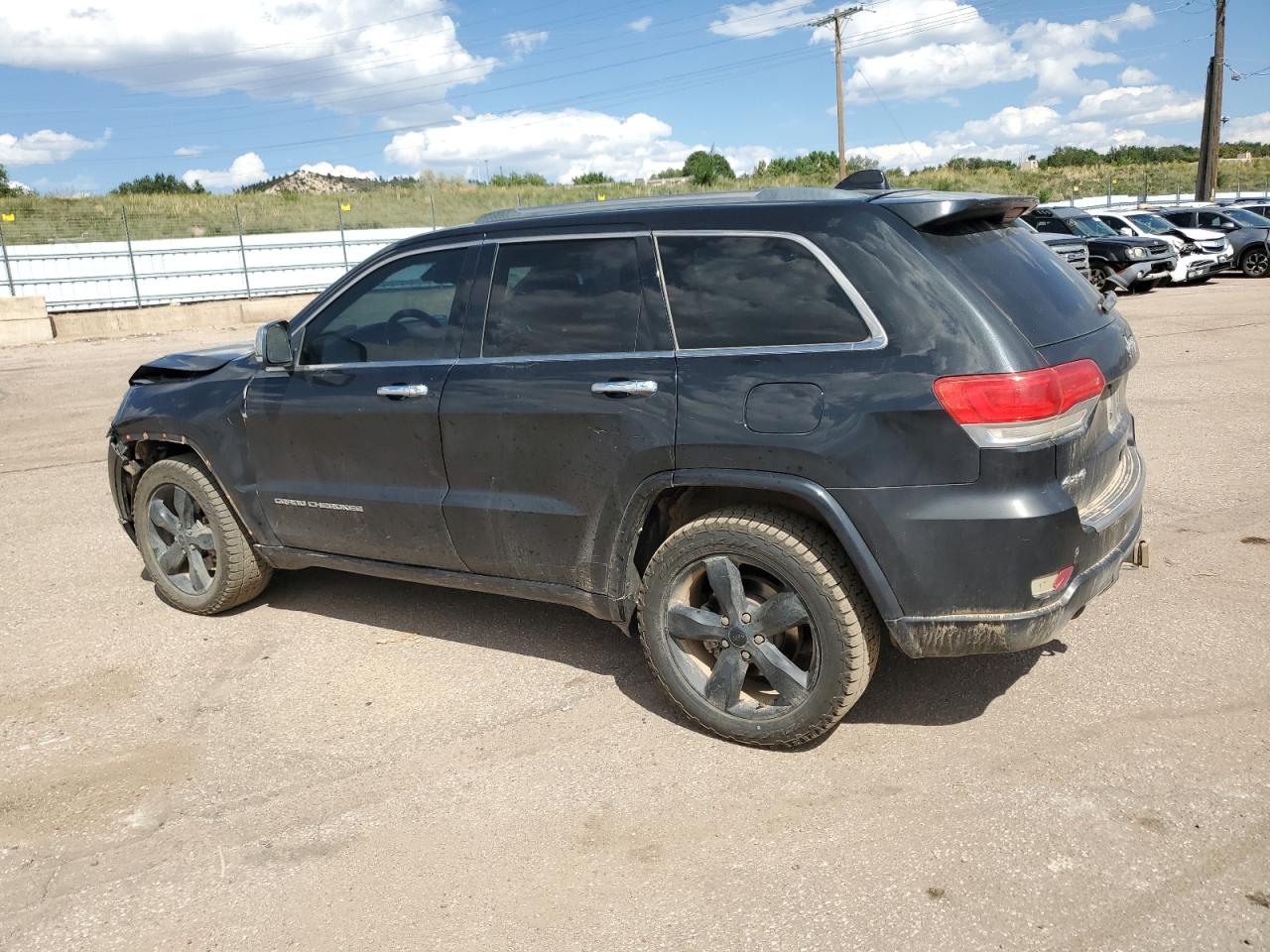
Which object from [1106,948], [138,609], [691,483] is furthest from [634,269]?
[138,609]

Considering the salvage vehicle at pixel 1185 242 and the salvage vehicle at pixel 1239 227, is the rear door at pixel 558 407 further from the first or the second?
the salvage vehicle at pixel 1239 227

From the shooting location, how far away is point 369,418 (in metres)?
4.40

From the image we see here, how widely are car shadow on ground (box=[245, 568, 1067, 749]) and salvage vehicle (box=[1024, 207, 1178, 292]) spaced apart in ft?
60.5

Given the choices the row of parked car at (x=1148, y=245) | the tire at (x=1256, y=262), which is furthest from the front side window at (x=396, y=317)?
the tire at (x=1256, y=262)

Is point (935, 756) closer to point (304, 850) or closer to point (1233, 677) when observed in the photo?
point (1233, 677)

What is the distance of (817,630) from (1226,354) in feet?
35.1

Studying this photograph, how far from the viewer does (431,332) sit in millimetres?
4320

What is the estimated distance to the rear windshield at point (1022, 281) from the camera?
340 cm

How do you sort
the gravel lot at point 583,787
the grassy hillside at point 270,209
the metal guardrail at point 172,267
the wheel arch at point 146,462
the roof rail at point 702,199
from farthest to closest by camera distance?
the grassy hillside at point 270,209
the metal guardrail at point 172,267
the wheel arch at point 146,462
the roof rail at point 702,199
the gravel lot at point 583,787

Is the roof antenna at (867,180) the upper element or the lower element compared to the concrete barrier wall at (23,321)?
upper

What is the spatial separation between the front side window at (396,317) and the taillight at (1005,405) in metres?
2.00

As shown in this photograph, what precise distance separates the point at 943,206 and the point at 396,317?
230 centimetres

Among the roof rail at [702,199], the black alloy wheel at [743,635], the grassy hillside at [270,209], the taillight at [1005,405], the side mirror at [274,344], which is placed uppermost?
the grassy hillside at [270,209]

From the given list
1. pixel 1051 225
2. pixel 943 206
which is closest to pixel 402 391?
pixel 943 206
